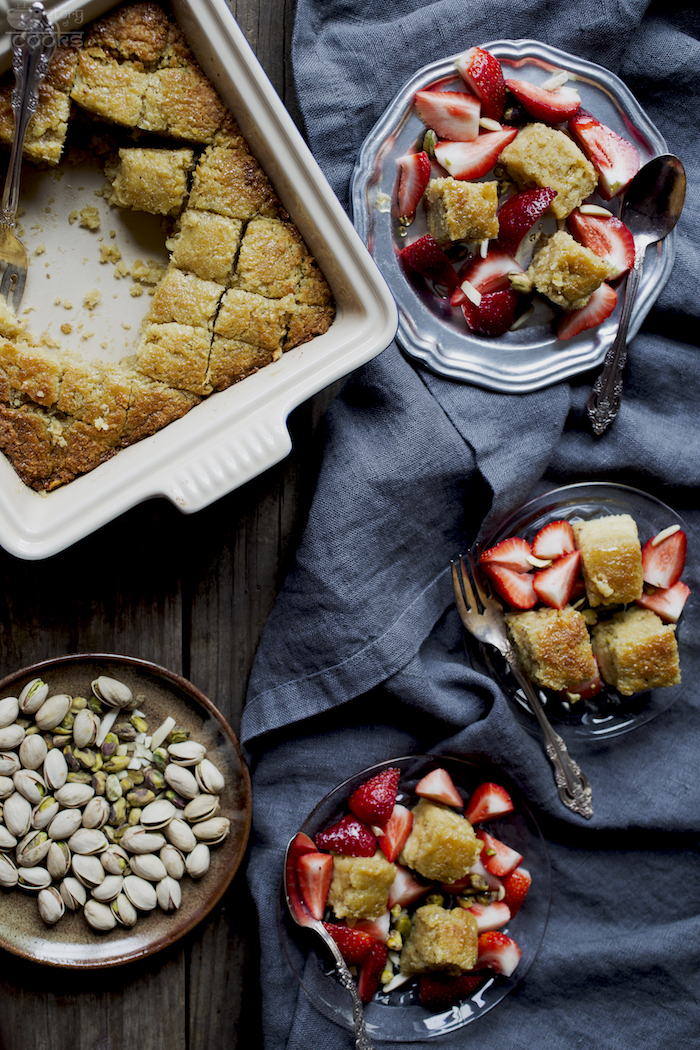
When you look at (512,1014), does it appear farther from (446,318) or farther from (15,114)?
(15,114)

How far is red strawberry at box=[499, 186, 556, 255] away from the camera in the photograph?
177 cm

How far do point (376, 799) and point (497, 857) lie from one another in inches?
13.7

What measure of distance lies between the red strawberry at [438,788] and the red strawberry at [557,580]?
1.56ft

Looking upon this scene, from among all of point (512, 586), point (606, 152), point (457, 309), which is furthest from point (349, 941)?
point (606, 152)

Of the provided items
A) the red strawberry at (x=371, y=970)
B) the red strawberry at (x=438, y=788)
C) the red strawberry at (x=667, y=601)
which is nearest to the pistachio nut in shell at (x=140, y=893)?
the red strawberry at (x=371, y=970)

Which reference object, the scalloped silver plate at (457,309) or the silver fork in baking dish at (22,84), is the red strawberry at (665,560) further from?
the silver fork in baking dish at (22,84)

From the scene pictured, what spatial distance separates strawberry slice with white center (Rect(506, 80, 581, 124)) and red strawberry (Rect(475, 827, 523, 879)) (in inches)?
64.9

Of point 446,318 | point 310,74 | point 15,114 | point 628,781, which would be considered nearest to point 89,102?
point 15,114

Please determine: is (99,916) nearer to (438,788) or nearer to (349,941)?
(349,941)

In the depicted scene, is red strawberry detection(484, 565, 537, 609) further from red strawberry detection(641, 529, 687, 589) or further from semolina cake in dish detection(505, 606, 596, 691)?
red strawberry detection(641, 529, 687, 589)

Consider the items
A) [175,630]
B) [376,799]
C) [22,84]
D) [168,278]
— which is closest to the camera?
[22,84]

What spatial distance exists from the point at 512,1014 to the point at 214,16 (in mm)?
2300

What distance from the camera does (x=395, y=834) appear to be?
1877 mm

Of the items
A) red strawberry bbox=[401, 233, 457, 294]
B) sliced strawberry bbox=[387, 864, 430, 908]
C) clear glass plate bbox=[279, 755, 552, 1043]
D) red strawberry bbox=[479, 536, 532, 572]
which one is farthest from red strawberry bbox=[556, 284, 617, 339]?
sliced strawberry bbox=[387, 864, 430, 908]
